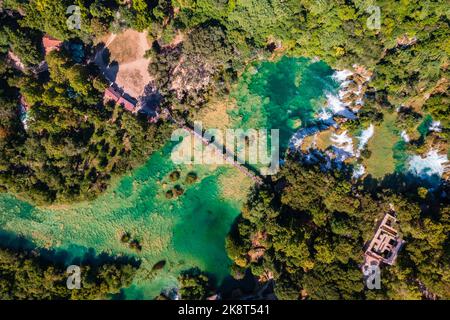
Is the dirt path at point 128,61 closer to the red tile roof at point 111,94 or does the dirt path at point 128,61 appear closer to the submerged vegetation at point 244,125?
the submerged vegetation at point 244,125

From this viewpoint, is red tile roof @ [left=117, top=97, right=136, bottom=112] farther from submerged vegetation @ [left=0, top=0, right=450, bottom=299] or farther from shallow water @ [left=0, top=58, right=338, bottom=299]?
shallow water @ [left=0, top=58, right=338, bottom=299]

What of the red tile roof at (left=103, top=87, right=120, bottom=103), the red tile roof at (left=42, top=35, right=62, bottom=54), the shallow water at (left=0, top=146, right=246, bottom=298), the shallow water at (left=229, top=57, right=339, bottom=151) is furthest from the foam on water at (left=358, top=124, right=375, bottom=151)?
the red tile roof at (left=42, top=35, right=62, bottom=54)

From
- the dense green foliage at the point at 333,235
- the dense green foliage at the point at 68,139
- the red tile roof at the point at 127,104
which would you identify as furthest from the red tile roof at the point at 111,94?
the dense green foliage at the point at 333,235

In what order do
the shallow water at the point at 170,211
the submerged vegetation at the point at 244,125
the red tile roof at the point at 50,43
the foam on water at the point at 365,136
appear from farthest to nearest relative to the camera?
the shallow water at the point at 170,211
the foam on water at the point at 365,136
the red tile roof at the point at 50,43
the submerged vegetation at the point at 244,125

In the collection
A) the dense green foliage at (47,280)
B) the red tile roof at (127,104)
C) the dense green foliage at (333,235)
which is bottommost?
the dense green foliage at (47,280)

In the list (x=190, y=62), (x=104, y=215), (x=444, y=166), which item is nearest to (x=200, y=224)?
(x=104, y=215)

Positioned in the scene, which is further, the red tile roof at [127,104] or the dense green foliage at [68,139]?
the red tile roof at [127,104]
